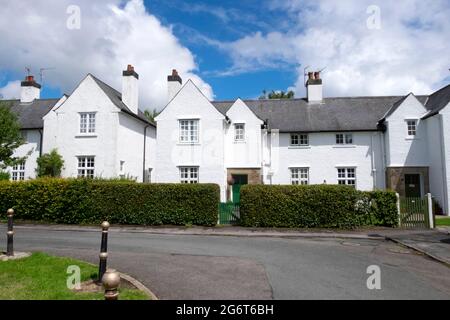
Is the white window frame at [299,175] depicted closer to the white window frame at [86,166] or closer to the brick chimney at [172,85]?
the brick chimney at [172,85]

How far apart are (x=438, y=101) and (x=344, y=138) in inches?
279

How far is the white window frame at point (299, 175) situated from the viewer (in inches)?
1064

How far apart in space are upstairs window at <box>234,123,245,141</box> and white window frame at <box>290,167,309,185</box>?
479 centimetres

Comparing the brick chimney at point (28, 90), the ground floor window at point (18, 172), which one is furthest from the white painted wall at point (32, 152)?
the brick chimney at point (28, 90)

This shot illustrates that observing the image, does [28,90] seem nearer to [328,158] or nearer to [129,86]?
[129,86]

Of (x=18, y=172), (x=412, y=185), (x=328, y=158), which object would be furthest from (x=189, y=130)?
(x=412, y=185)

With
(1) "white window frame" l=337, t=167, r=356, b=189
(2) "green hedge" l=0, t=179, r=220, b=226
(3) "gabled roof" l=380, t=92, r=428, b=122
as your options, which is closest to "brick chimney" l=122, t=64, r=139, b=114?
(2) "green hedge" l=0, t=179, r=220, b=226

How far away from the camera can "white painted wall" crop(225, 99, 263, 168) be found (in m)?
25.6

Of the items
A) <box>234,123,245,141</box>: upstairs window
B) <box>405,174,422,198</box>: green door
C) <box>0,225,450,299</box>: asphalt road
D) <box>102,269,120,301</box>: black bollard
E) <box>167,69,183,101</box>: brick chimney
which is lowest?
<box>0,225,450,299</box>: asphalt road

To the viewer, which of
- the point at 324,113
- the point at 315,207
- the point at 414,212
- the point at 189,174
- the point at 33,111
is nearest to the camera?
the point at 315,207

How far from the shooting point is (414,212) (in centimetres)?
1781

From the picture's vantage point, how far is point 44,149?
2575 cm

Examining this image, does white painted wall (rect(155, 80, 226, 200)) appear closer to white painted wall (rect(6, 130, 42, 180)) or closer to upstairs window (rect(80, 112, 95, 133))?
upstairs window (rect(80, 112, 95, 133))
